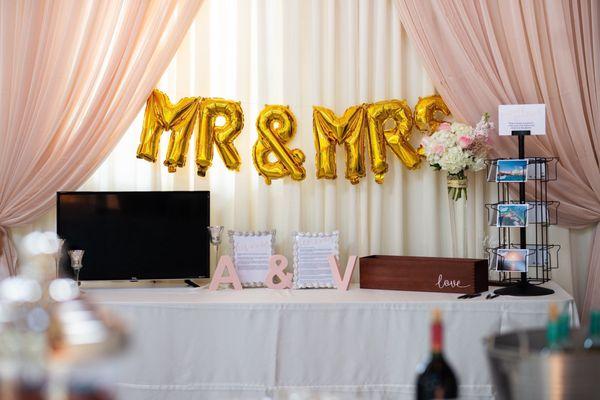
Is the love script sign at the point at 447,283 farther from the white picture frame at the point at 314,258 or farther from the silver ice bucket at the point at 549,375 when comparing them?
the silver ice bucket at the point at 549,375

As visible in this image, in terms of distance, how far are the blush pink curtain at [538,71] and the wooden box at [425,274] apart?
23.3 inches

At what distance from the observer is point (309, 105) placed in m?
3.81

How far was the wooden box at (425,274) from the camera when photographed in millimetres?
3371

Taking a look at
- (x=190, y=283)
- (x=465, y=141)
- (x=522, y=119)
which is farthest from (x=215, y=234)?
(x=522, y=119)

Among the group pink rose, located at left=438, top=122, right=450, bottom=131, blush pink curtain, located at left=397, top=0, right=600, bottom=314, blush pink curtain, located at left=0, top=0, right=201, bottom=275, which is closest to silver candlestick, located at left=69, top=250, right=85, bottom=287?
blush pink curtain, located at left=0, top=0, right=201, bottom=275

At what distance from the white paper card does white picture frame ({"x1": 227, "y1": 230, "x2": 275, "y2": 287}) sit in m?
1.15

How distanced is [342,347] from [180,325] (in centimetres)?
66

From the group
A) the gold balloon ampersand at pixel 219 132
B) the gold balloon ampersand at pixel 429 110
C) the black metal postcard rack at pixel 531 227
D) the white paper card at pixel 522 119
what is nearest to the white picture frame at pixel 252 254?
the gold balloon ampersand at pixel 219 132

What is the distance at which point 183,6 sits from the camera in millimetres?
3697

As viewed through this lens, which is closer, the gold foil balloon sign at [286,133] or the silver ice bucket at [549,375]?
the silver ice bucket at [549,375]

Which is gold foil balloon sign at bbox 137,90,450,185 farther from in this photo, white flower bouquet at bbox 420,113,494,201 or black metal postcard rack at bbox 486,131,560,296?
black metal postcard rack at bbox 486,131,560,296

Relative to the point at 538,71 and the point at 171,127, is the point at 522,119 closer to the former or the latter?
the point at 538,71

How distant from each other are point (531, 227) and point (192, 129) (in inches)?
65.8

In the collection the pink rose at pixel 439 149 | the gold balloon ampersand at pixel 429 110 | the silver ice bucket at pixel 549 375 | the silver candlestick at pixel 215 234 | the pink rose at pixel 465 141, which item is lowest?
the silver ice bucket at pixel 549 375
